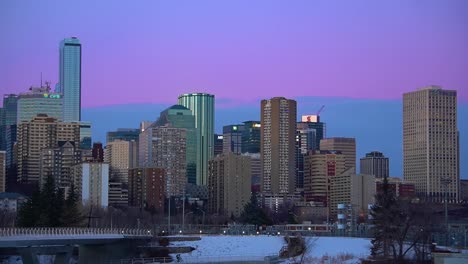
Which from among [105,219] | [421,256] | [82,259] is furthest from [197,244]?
[105,219]

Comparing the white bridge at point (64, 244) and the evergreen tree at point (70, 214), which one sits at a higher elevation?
the evergreen tree at point (70, 214)

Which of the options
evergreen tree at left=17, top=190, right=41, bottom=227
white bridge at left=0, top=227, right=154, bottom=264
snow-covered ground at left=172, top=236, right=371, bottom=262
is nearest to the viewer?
white bridge at left=0, top=227, right=154, bottom=264

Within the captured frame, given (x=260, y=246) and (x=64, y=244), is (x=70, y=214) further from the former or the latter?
(x=260, y=246)

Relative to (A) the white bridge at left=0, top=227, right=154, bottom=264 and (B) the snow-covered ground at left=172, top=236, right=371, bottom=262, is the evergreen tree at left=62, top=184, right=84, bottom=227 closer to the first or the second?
(A) the white bridge at left=0, top=227, right=154, bottom=264

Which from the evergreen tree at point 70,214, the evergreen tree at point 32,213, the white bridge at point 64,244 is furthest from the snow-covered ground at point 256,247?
the evergreen tree at point 32,213

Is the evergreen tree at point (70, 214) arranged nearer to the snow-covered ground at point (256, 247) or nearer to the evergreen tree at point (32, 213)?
the evergreen tree at point (32, 213)

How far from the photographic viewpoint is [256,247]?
258 feet

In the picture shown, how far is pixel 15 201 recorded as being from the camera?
17962 centimetres

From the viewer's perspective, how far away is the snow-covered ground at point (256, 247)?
232ft

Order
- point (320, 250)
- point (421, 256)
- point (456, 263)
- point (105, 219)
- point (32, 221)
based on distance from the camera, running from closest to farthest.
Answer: point (456, 263)
point (421, 256)
point (320, 250)
point (32, 221)
point (105, 219)

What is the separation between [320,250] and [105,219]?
69.6m

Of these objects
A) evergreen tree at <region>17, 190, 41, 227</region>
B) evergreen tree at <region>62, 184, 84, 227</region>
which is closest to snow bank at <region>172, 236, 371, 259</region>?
evergreen tree at <region>62, 184, 84, 227</region>

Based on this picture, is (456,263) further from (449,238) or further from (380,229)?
(449,238)

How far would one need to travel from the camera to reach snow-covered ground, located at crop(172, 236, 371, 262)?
232ft
